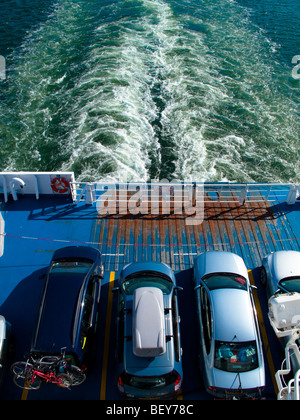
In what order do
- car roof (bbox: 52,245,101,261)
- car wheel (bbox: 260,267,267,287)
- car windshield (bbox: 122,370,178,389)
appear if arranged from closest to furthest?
car windshield (bbox: 122,370,178,389) → car roof (bbox: 52,245,101,261) → car wheel (bbox: 260,267,267,287)

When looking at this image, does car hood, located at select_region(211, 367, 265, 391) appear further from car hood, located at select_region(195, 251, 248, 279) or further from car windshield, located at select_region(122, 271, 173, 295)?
car hood, located at select_region(195, 251, 248, 279)

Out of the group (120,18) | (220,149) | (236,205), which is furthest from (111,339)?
(120,18)

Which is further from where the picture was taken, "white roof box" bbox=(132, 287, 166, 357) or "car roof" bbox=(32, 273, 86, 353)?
"car roof" bbox=(32, 273, 86, 353)

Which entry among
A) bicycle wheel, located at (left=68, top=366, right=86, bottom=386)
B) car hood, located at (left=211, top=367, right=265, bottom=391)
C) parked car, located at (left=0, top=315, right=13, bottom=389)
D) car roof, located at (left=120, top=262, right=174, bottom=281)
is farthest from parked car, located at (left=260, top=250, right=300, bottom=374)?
parked car, located at (left=0, top=315, right=13, bottom=389)

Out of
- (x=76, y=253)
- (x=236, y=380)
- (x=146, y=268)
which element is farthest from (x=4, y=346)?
(x=236, y=380)

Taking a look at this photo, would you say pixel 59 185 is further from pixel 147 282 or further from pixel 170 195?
pixel 147 282

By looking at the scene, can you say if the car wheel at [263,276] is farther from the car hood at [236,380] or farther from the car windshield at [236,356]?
the car hood at [236,380]
